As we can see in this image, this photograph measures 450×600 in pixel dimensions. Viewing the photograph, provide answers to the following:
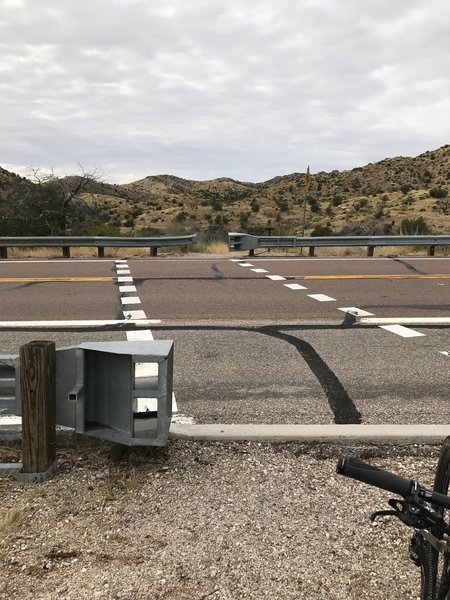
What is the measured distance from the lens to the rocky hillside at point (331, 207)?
33550 mm

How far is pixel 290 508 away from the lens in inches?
119

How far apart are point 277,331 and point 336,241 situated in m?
11.2

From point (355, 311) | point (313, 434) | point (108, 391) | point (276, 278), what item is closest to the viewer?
point (108, 391)

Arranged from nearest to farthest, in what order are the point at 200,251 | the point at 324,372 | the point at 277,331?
1. the point at 324,372
2. the point at 277,331
3. the point at 200,251

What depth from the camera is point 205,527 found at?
284 centimetres

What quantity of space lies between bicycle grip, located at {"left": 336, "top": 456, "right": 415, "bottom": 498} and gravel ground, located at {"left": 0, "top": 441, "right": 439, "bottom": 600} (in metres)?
1.30

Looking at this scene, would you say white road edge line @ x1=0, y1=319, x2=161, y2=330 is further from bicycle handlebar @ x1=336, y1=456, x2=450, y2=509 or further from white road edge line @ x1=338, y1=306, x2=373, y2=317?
bicycle handlebar @ x1=336, y1=456, x2=450, y2=509

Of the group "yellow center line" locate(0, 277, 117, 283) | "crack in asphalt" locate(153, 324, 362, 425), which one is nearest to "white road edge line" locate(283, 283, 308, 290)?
"crack in asphalt" locate(153, 324, 362, 425)

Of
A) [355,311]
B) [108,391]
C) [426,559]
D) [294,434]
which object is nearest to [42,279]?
[355,311]

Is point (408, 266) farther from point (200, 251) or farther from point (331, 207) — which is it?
point (331, 207)

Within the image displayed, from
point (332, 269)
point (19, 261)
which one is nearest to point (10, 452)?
point (332, 269)

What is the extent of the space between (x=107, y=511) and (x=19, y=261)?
1416 cm

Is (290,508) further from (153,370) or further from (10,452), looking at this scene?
(153,370)

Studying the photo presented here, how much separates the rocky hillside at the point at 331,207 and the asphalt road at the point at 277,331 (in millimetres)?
13643
